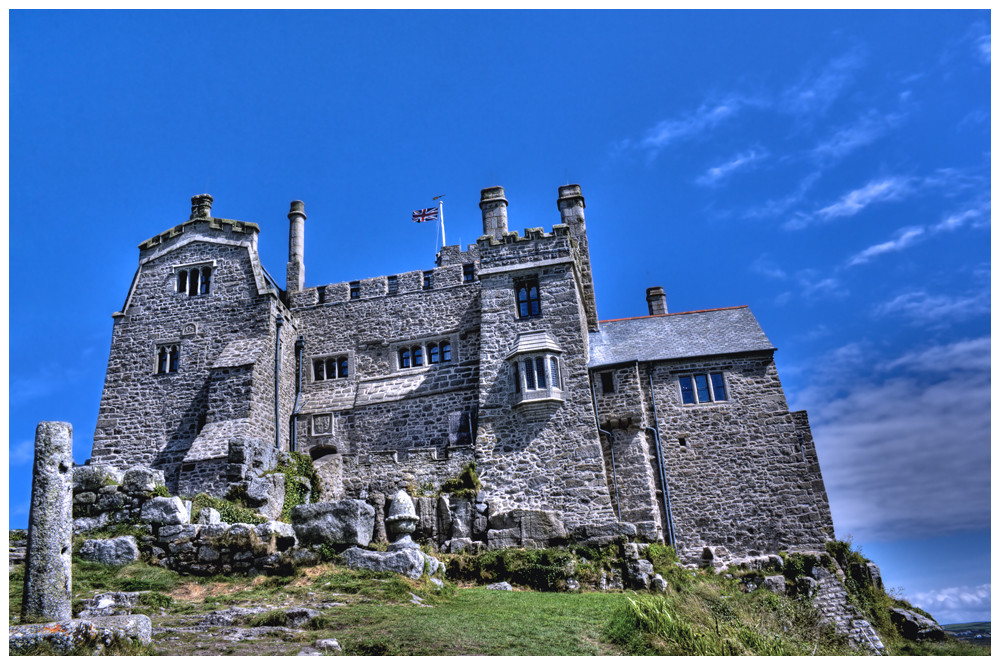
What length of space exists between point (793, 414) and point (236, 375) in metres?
18.7

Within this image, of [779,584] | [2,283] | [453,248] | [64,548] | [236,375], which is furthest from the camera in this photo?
[453,248]

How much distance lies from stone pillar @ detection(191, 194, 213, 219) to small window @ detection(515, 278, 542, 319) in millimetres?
13808

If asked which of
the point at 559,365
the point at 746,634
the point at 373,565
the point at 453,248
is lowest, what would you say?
the point at 746,634

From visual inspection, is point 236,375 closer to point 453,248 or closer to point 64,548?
point 453,248

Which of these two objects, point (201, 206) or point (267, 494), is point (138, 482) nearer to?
point (267, 494)

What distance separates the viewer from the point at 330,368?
29234 millimetres

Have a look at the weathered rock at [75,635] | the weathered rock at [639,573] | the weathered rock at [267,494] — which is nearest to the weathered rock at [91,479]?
the weathered rock at [267,494]

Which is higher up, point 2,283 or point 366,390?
point 366,390

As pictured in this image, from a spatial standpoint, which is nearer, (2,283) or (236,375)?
(2,283)

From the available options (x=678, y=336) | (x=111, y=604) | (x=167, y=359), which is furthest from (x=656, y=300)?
(x=111, y=604)

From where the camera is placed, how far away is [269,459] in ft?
80.6

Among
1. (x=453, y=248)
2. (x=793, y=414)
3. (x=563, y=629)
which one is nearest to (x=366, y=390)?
(x=453, y=248)

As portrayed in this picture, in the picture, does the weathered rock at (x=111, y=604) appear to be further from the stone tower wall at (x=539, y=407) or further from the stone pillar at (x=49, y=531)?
A: the stone tower wall at (x=539, y=407)

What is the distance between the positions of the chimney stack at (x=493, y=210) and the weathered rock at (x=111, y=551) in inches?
669
